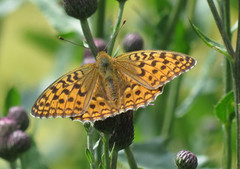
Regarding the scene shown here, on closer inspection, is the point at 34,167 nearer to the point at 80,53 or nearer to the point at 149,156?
the point at 149,156

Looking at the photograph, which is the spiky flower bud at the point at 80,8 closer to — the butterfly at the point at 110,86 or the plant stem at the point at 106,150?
the butterfly at the point at 110,86

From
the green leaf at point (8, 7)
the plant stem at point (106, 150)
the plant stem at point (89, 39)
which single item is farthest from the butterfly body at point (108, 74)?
the green leaf at point (8, 7)

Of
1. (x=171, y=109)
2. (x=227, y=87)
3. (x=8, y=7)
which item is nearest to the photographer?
(x=227, y=87)

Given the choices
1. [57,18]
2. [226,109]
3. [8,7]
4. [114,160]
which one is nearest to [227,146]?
[226,109]

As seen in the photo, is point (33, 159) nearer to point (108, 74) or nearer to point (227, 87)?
point (108, 74)

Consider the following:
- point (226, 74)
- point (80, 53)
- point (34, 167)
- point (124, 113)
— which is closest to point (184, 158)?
point (124, 113)
